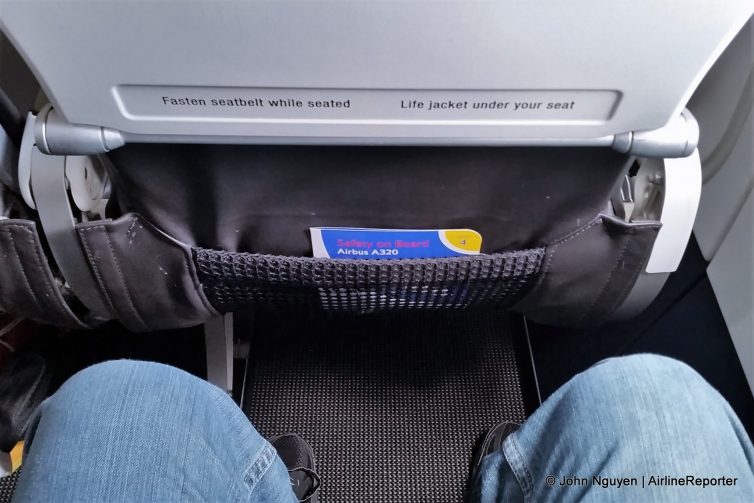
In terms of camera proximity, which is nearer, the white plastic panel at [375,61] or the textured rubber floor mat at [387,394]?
the white plastic panel at [375,61]

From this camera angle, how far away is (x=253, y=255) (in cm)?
55

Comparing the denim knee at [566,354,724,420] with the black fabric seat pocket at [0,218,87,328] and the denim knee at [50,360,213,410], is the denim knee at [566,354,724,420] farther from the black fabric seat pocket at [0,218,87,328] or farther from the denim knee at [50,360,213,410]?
the black fabric seat pocket at [0,218,87,328]

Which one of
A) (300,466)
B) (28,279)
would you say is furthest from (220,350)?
(28,279)

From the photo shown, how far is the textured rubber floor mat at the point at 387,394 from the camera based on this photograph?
2.57 ft

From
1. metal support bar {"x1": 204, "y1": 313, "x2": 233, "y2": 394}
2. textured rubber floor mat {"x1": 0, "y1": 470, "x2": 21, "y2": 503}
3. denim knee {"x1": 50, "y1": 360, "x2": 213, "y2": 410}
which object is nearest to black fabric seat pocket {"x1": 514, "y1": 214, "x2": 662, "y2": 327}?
denim knee {"x1": 50, "y1": 360, "x2": 213, "y2": 410}

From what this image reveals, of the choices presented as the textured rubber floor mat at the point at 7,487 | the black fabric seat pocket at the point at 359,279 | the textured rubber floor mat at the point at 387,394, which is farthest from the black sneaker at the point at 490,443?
the textured rubber floor mat at the point at 7,487

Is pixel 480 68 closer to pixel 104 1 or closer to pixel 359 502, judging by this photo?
pixel 104 1

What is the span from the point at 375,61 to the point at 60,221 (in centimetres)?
31

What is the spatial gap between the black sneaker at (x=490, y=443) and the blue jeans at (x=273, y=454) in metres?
0.12

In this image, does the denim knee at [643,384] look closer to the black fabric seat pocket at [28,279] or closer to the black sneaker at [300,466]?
the black sneaker at [300,466]

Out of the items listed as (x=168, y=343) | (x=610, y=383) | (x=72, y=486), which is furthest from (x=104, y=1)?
(x=168, y=343)

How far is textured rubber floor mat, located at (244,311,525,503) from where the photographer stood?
0.78 meters

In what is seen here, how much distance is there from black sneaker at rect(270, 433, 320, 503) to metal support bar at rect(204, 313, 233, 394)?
19cm

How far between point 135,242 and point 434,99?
29cm
